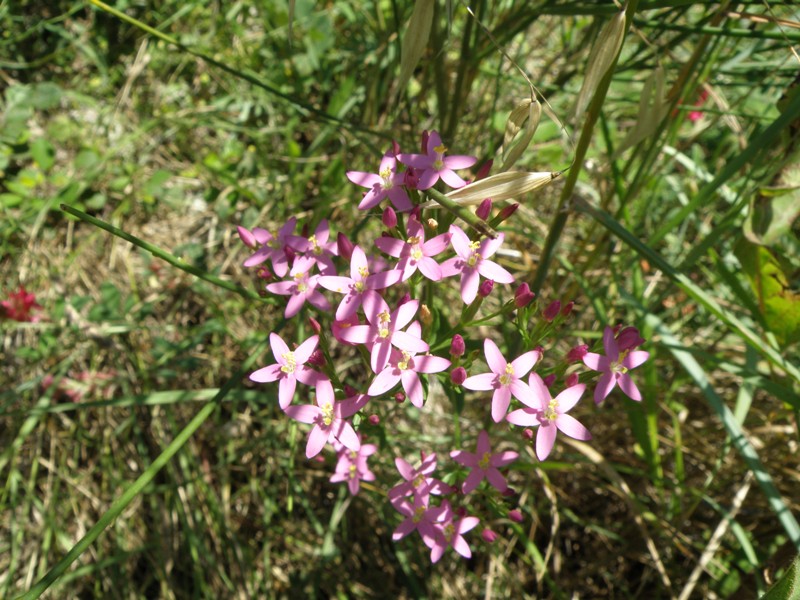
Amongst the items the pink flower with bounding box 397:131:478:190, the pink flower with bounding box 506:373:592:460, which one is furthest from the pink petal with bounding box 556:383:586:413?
the pink flower with bounding box 397:131:478:190

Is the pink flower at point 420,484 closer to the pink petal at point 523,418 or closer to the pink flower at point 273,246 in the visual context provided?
the pink petal at point 523,418

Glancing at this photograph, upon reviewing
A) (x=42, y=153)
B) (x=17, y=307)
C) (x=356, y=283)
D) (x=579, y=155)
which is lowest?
(x=17, y=307)

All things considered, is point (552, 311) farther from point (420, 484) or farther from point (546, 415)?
point (420, 484)

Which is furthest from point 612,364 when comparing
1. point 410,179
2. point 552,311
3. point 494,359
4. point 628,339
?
point 410,179

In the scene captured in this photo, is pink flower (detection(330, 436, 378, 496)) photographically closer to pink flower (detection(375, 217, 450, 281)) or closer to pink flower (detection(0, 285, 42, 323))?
pink flower (detection(375, 217, 450, 281))

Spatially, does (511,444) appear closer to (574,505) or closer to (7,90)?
(574,505)

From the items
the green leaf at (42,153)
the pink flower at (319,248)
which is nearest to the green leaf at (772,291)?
the pink flower at (319,248)
